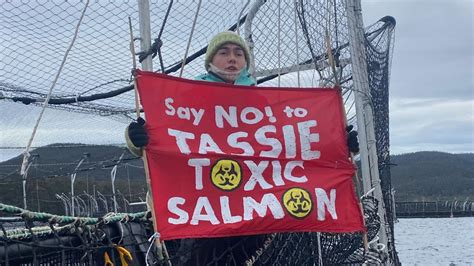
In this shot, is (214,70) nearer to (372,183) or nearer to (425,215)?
(372,183)

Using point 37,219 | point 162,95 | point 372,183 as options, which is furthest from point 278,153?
point 372,183

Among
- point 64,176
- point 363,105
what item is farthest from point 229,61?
point 64,176

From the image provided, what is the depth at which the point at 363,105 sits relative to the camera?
23.4 ft

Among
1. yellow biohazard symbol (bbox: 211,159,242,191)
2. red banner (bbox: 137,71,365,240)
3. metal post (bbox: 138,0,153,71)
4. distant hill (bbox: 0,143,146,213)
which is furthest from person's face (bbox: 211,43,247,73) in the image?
distant hill (bbox: 0,143,146,213)

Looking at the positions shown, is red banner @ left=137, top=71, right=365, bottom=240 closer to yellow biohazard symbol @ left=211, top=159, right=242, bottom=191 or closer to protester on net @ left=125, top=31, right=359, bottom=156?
yellow biohazard symbol @ left=211, top=159, right=242, bottom=191

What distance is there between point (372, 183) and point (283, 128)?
2.86 m

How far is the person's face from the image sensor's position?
4.67m

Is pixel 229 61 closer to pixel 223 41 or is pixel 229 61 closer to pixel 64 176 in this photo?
pixel 223 41

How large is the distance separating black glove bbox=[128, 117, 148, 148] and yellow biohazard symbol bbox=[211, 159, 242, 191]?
507mm

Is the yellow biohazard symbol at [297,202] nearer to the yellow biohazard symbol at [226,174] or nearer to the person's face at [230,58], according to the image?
the yellow biohazard symbol at [226,174]

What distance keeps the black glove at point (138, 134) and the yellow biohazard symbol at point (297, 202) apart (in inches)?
40.1

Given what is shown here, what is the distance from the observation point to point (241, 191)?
4.27 meters

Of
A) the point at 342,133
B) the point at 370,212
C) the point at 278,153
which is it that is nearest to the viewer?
the point at 278,153

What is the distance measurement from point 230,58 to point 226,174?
2.85 feet
